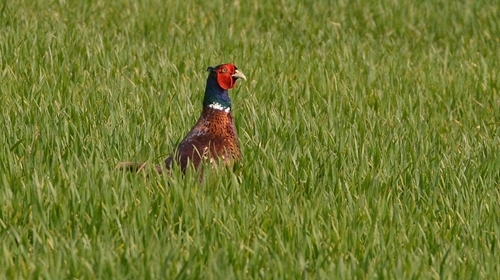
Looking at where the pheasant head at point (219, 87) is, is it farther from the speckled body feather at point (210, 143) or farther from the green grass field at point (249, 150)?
the green grass field at point (249, 150)

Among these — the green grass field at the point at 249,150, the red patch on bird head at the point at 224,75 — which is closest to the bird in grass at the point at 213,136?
the red patch on bird head at the point at 224,75

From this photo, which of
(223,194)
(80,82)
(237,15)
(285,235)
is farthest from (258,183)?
(237,15)

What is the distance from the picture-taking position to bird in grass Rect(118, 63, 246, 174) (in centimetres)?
530

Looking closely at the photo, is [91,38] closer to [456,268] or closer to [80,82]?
[80,82]

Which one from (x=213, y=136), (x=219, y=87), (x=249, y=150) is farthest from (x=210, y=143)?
(x=249, y=150)

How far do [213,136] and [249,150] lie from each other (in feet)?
1.49

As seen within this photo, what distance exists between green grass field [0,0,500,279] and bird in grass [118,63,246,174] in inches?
5.0

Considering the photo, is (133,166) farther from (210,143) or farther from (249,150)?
(249,150)

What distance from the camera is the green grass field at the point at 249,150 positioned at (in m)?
4.30

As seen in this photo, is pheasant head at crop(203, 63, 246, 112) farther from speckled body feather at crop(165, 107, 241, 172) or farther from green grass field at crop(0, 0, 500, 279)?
green grass field at crop(0, 0, 500, 279)

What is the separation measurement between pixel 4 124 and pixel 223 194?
1743mm

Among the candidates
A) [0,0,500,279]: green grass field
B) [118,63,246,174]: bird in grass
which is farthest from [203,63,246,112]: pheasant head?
[0,0,500,279]: green grass field

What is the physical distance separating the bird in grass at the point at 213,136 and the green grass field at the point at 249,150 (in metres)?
0.13

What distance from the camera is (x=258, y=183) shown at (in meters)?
5.31
